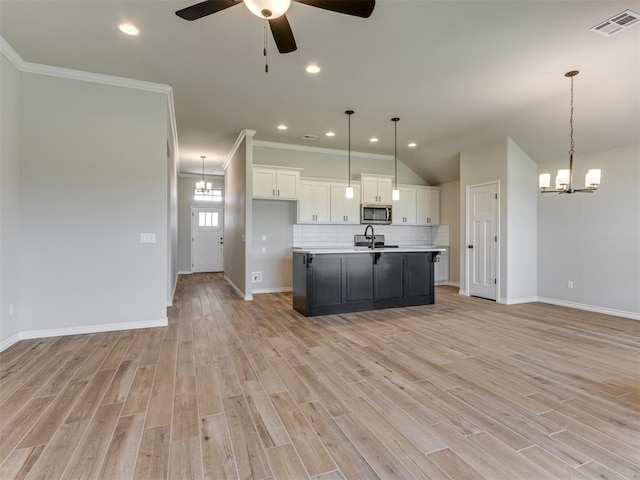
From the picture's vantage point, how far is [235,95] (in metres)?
4.40

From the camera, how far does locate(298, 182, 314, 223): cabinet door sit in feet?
21.7

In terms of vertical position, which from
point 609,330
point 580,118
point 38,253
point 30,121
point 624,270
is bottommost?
point 609,330

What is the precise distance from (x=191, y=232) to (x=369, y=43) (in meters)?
8.45

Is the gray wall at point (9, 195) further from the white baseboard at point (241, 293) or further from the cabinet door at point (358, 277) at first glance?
the cabinet door at point (358, 277)

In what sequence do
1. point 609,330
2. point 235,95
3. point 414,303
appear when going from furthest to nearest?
1. point 414,303
2. point 235,95
3. point 609,330

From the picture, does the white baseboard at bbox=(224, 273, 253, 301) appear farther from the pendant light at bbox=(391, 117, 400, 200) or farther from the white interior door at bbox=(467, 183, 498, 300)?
the white interior door at bbox=(467, 183, 498, 300)

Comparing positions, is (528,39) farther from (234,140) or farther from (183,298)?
(183,298)

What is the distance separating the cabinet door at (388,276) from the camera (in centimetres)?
507

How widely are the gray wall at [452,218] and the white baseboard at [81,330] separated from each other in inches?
255

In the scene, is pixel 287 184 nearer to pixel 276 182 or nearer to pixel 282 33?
pixel 276 182

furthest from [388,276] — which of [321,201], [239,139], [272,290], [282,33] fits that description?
[239,139]

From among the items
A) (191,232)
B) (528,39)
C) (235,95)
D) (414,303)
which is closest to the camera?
(528,39)

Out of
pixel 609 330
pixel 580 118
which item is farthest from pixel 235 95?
pixel 609 330

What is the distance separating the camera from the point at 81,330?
3770mm
